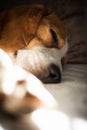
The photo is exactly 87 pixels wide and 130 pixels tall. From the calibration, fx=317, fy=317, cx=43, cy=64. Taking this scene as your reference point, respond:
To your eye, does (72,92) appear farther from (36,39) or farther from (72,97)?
(36,39)

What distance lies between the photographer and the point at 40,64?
3.15ft

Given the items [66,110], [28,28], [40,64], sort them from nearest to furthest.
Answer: [66,110]
[40,64]
[28,28]

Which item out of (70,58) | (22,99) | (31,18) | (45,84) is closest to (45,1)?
(31,18)

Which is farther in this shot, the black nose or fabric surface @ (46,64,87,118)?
the black nose

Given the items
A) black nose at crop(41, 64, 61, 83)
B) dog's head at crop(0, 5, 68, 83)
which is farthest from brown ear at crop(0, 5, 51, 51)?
black nose at crop(41, 64, 61, 83)

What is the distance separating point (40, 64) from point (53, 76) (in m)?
0.05

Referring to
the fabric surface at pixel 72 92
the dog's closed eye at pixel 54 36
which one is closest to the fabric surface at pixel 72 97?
the fabric surface at pixel 72 92

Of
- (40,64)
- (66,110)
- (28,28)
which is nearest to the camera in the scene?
(66,110)

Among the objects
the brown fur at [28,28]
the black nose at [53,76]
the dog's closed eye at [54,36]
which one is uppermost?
the brown fur at [28,28]

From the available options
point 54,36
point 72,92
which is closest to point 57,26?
point 54,36

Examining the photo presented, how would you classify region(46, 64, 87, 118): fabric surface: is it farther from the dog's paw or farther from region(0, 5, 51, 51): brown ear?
region(0, 5, 51, 51): brown ear

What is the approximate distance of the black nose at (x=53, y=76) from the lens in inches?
37.8

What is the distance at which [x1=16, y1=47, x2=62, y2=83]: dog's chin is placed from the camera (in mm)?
954

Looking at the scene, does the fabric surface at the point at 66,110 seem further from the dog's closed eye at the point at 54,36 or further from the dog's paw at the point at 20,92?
the dog's closed eye at the point at 54,36
